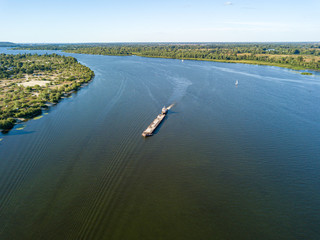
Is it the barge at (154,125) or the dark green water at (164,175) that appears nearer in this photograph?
the dark green water at (164,175)

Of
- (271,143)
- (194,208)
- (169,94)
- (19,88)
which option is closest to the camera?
(194,208)

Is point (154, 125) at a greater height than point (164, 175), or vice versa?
point (154, 125)

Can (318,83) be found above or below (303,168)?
above

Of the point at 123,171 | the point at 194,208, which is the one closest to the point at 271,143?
the point at 194,208

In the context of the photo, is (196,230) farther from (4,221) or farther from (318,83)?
(318,83)

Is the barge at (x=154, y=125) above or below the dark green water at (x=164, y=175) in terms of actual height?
above

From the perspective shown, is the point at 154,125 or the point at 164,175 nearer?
the point at 164,175

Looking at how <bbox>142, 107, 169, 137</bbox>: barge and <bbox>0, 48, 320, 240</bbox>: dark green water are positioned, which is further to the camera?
<bbox>142, 107, 169, 137</bbox>: barge

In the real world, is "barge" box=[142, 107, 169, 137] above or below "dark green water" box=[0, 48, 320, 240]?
above
